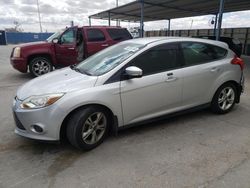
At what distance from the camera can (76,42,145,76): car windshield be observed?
3.42m

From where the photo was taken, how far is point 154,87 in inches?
136

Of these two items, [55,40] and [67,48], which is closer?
[67,48]

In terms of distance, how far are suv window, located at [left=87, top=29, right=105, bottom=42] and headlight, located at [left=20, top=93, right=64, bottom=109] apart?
5714 mm

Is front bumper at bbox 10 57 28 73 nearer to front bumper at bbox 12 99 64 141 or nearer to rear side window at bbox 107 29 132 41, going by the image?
rear side window at bbox 107 29 132 41

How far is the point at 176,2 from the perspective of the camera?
13219 mm

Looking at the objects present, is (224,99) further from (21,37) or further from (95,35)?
(21,37)

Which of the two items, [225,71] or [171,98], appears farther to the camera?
[225,71]

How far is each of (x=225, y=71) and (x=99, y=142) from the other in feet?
8.84

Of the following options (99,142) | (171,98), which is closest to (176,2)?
(171,98)

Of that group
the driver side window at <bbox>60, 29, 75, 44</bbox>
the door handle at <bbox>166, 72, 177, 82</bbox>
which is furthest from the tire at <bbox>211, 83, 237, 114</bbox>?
the driver side window at <bbox>60, 29, 75, 44</bbox>

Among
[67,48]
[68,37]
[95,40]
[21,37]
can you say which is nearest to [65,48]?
[67,48]

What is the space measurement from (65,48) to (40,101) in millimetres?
5849

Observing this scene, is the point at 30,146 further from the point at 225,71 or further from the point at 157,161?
the point at 225,71

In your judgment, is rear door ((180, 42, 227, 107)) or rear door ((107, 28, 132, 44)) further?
rear door ((107, 28, 132, 44))
